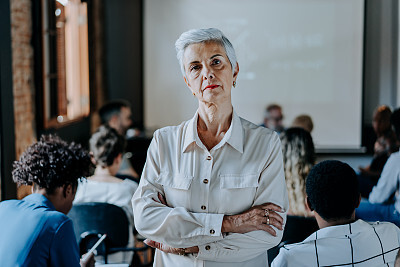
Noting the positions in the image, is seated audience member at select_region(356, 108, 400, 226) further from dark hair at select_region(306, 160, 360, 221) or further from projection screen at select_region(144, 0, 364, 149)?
projection screen at select_region(144, 0, 364, 149)

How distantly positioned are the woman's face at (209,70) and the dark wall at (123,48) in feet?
19.8

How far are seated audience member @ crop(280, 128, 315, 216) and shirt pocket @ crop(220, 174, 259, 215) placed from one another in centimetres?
126

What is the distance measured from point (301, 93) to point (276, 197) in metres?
6.04

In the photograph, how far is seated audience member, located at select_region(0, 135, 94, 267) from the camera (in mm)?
1609

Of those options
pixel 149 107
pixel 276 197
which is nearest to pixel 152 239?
pixel 276 197

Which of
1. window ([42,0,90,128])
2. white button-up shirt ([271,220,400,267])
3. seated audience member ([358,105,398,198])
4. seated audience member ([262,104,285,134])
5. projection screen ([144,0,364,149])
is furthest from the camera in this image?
projection screen ([144,0,364,149])

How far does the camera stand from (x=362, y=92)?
24.2ft

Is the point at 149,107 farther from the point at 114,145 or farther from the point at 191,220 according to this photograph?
the point at 191,220

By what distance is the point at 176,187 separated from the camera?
1.67 m

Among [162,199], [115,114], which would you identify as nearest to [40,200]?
[162,199]

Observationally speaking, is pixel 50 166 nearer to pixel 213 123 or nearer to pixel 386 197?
pixel 213 123

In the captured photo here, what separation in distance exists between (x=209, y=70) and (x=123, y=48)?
6.16 meters

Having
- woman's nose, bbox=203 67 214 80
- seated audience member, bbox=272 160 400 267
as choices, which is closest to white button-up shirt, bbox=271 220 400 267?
seated audience member, bbox=272 160 400 267

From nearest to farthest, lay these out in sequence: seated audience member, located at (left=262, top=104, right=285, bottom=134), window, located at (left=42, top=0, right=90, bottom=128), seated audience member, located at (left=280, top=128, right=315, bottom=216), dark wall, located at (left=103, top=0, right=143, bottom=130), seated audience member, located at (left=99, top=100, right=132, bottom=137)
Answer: seated audience member, located at (left=280, top=128, right=315, bottom=216), window, located at (left=42, top=0, right=90, bottom=128), seated audience member, located at (left=99, top=100, right=132, bottom=137), seated audience member, located at (left=262, top=104, right=285, bottom=134), dark wall, located at (left=103, top=0, right=143, bottom=130)
